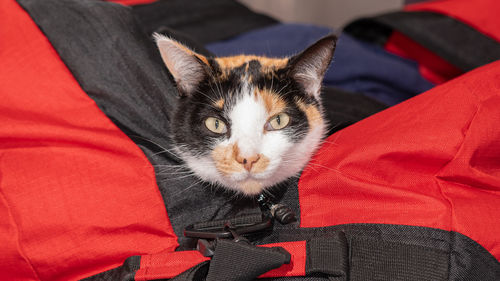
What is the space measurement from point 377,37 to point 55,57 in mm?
1005

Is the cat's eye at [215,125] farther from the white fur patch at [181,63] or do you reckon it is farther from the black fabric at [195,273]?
the black fabric at [195,273]

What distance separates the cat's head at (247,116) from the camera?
2.07 feet

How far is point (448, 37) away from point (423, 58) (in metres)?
0.15

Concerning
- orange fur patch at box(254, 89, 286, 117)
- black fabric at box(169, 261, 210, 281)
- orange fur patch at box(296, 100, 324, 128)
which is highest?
orange fur patch at box(254, 89, 286, 117)

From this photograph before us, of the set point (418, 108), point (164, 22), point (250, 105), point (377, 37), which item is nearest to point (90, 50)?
point (250, 105)

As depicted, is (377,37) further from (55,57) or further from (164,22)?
(55,57)

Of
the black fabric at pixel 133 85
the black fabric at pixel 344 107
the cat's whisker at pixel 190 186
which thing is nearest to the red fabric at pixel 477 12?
the black fabric at pixel 344 107

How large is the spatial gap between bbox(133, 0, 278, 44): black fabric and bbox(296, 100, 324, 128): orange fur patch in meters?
0.50

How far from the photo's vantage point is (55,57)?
67 centimetres

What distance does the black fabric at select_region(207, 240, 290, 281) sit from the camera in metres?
0.50

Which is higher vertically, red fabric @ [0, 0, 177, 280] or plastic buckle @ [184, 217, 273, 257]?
red fabric @ [0, 0, 177, 280]

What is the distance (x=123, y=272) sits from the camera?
21.7 inches

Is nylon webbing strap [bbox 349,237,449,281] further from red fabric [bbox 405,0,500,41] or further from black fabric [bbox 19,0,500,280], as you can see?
red fabric [bbox 405,0,500,41]

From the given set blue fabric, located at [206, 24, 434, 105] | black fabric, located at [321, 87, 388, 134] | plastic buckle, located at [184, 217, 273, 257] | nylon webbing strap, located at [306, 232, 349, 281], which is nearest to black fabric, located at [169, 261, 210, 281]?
plastic buckle, located at [184, 217, 273, 257]
